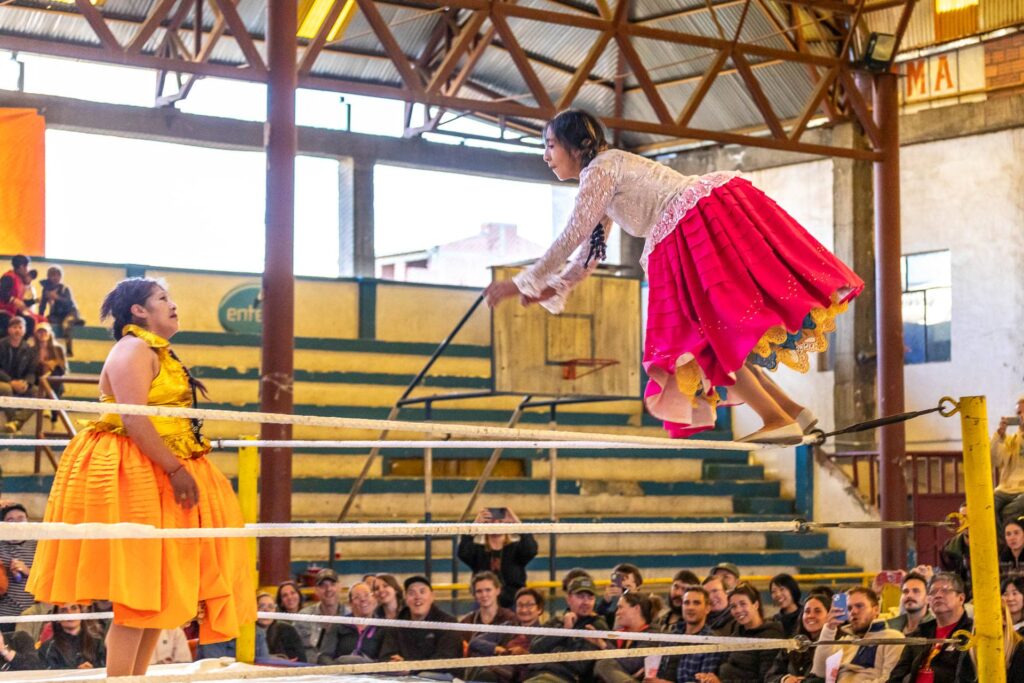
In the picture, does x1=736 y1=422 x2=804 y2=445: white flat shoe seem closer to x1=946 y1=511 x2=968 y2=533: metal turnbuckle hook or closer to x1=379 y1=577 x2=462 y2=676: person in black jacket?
x1=946 y1=511 x2=968 y2=533: metal turnbuckle hook

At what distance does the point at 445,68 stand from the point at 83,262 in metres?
4.55

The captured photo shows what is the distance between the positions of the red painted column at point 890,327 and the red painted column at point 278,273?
4722mm

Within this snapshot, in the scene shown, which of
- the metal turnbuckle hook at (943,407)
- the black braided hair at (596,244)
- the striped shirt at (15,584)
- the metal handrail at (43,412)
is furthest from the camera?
the metal handrail at (43,412)

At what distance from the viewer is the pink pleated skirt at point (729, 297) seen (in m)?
3.09

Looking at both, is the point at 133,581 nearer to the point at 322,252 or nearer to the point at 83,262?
the point at 83,262

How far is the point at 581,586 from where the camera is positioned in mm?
6879

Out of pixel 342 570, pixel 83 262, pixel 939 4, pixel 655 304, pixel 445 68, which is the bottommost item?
pixel 342 570

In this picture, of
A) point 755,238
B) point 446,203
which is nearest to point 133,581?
point 755,238

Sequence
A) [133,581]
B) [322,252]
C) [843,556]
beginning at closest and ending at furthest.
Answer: [133,581]
[843,556]
[322,252]

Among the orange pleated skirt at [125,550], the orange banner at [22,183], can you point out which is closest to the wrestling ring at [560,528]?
the orange pleated skirt at [125,550]

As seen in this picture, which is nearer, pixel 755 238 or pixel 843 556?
pixel 755 238

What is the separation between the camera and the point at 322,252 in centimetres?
1419

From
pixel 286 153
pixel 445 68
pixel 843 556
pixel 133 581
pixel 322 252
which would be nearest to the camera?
pixel 133 581

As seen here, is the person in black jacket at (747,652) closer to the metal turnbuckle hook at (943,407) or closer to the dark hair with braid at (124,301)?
the metal turnbuckle hook at (943,407)
